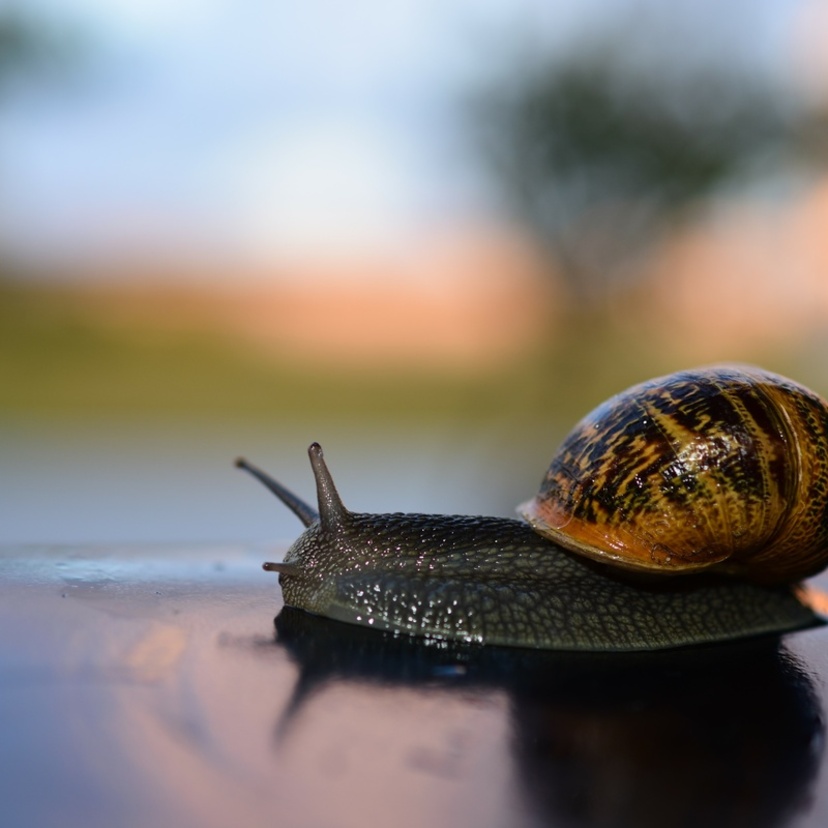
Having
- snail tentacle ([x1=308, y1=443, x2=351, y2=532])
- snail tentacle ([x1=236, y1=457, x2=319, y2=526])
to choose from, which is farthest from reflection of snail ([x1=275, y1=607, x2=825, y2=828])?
snail tentacle ([x1=236, y1=457, x2=319, y2=526])

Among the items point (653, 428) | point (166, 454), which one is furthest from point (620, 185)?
point (653, 428)

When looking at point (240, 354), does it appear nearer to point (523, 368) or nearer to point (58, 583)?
point (523, 368)

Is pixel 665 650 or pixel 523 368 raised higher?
pixel 665 650

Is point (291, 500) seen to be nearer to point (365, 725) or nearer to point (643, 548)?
point (643, 548)

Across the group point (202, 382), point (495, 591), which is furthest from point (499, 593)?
point (202, 382)

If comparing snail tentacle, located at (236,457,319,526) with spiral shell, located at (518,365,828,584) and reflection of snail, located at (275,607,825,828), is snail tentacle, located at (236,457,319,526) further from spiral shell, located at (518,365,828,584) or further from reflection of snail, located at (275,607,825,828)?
spiral shell, located at (518,365,828,584)

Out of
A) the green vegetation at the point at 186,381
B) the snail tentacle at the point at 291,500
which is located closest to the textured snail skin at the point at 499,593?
the snail tentacle at the point at 291,500
